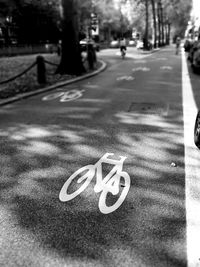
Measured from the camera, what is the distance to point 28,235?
9.82 feet

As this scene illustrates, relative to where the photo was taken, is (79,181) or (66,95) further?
(66,95)

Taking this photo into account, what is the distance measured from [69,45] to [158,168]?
503 inches

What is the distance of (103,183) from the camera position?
402 cm

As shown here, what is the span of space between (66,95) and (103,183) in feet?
23.1

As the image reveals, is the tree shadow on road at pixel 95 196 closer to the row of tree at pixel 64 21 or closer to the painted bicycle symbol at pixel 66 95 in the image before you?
the painted bicycle symbol at pixel 66 95

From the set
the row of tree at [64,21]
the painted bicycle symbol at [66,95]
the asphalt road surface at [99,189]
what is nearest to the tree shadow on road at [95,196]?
the asphalt road surface at [99,189]

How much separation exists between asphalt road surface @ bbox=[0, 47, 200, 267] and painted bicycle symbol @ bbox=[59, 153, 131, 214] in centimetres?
1

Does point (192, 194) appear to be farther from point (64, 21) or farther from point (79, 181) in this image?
point (64, 21)

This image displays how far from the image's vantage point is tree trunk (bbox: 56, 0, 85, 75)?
1575 centimetres

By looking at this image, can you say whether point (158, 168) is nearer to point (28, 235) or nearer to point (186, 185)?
point (186, 185)

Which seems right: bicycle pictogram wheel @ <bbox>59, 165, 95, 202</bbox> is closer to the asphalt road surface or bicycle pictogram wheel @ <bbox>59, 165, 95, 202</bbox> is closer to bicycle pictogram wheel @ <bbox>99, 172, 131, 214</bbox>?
the asphalt road surface

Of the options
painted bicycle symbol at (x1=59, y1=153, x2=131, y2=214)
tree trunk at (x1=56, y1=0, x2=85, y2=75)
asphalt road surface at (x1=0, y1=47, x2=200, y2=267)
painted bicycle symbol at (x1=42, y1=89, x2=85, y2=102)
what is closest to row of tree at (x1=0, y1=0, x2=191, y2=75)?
tree trunk at (x1=56, y1=0, x2=85, y2=75)

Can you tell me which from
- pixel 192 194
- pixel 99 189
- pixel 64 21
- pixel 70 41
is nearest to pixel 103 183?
pixel 99 189

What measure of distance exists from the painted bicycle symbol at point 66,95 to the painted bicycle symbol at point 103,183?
221 inches
